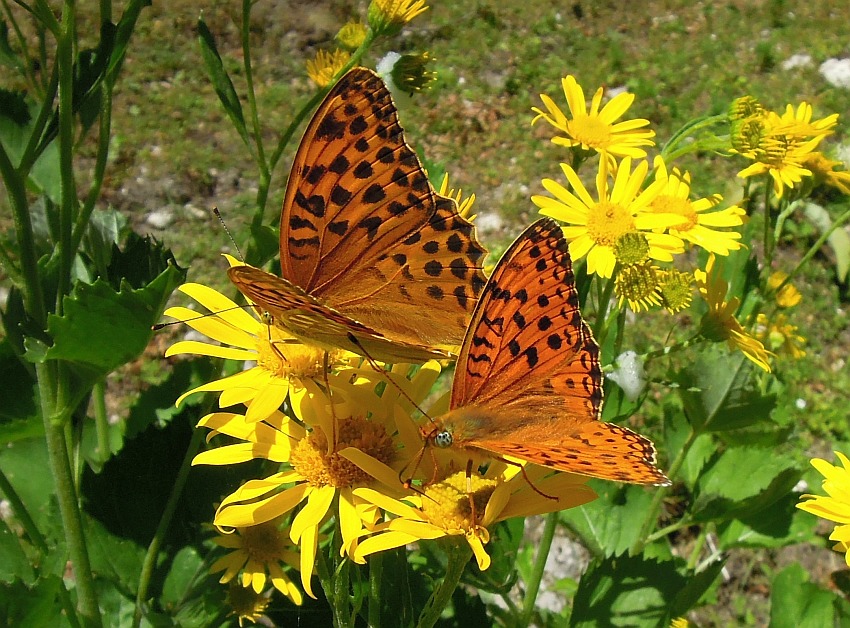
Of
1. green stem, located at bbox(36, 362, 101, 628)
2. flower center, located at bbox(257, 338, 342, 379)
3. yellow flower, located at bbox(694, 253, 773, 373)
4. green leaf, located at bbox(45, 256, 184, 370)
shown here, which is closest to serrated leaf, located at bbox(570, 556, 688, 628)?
yellow flower, located at bbox(694, 253, 773, 373)

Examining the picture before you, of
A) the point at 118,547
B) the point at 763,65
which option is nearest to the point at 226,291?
the point at 118,547

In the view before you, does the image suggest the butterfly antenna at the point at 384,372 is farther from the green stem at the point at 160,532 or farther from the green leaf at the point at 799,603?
the green leaf at the point at 799,603

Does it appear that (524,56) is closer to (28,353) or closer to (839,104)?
(839,104)

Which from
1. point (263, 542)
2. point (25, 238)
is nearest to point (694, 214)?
point (263, 542)

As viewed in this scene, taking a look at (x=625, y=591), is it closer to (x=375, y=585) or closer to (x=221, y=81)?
(x=375, y=585)

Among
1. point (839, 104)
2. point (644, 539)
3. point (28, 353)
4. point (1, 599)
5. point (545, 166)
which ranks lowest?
point (644, 539)

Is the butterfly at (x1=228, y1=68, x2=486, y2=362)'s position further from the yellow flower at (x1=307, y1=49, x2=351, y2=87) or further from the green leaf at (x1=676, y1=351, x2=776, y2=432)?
the green leaf at (x1=676, y1=351, x2=776, y2=432)
